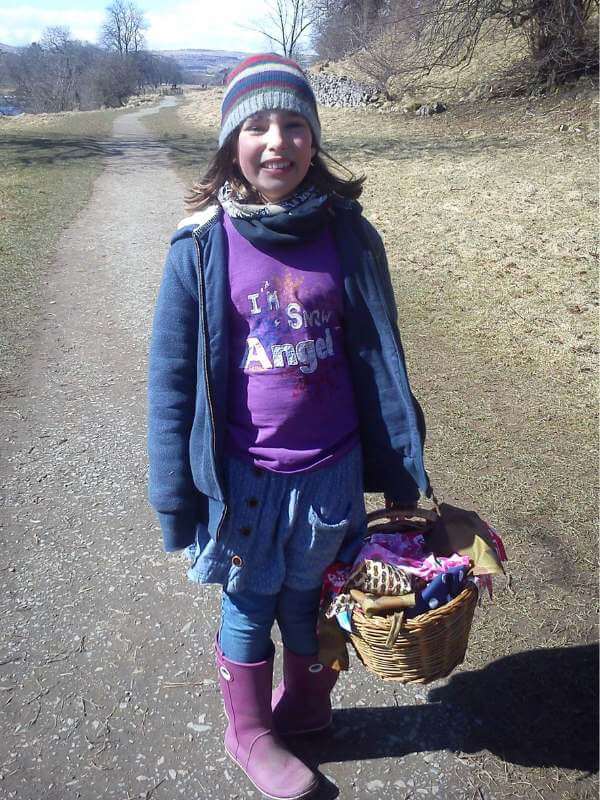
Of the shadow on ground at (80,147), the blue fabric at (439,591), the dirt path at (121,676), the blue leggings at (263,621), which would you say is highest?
the shadow on ground at (80,147)

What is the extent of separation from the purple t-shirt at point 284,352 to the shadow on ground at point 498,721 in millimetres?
1021

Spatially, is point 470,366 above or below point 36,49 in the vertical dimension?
below

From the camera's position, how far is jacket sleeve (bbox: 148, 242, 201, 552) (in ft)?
5.63

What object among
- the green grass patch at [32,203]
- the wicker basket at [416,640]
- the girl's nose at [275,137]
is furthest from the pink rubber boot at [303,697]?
the green grass patch at [32,203]

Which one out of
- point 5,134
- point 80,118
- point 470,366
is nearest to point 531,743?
point 470,366

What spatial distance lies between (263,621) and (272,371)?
0.70 metres

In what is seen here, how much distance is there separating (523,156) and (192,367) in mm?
10588

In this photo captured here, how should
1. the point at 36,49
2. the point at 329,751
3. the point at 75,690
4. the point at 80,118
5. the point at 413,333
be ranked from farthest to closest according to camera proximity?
the point at 36,49
the point at 80,118
the point at 413,333
the point at 75,690
the point at 329,751

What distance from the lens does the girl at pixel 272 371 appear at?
1.69m

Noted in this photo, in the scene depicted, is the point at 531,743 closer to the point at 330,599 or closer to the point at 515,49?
the point at 330,599

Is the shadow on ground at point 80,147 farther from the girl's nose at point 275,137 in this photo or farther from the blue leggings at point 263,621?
the blue leggings at point 263,621

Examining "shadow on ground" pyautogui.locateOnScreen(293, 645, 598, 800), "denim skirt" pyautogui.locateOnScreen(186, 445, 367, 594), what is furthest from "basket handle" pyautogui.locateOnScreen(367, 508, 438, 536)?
"shadow on ground" pyautogui.locateOnScreen(293, 645, 598, 800)

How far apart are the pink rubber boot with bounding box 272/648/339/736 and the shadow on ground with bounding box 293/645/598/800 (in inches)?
2.6

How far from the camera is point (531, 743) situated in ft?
Result: 7.37
